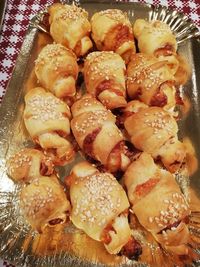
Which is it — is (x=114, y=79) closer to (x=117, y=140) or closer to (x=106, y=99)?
(x=106, y=99)

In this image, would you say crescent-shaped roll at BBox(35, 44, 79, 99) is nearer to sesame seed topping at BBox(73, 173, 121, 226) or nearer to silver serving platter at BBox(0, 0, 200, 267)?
silver serving platter at BBox(0, 0, 200, 267)

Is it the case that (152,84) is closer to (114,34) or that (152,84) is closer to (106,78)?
(106,78)

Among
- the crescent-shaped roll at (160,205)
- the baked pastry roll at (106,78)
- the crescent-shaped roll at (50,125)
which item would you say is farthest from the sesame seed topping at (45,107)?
the crescent-shaped roll at (160,205)

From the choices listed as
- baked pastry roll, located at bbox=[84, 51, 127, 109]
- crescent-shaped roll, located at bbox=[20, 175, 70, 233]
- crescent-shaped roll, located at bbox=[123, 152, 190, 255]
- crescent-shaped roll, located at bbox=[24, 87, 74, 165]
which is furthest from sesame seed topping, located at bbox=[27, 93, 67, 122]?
crescent-shaped roll, located at bbox=[123, 152, 190, 255]

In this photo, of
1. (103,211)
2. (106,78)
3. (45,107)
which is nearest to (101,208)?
(103,211)

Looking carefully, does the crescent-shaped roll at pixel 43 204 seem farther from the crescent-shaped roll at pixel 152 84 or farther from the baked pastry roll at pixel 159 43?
the baked pastry roll at pixel 159 43
